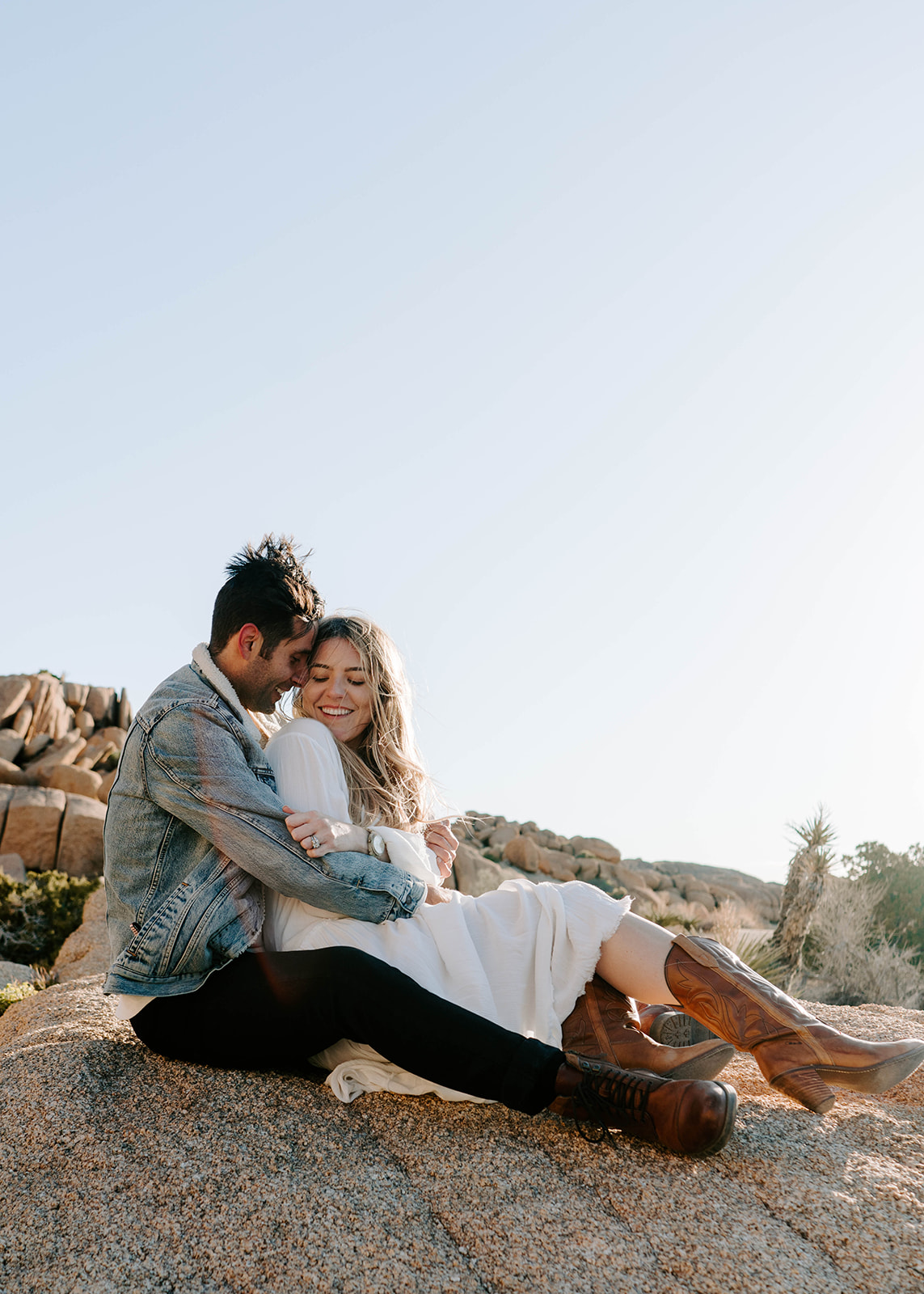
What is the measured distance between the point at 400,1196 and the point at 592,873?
15.5 metres

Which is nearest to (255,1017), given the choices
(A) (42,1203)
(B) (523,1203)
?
(A) (42,1203)

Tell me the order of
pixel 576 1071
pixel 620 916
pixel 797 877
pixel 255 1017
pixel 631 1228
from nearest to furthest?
pixel 631 1228
pixel 576 1071
pixel 255 1017
pixel 620 916
pixel 797 877

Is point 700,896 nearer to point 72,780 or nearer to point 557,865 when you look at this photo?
point 557,865

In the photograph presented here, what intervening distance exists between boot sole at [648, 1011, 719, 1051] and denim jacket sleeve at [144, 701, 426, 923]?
1213 mm

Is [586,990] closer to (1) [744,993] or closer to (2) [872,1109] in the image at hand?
(1) [744,993]

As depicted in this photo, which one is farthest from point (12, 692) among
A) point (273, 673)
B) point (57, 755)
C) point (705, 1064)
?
point (705, 1064)

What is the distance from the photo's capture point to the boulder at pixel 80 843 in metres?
12.7

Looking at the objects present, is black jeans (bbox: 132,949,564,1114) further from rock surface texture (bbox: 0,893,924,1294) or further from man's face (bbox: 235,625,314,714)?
man's face (bbox: 235,625,314,714)

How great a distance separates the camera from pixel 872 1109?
3.86 metres

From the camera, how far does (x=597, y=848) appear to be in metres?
20.8

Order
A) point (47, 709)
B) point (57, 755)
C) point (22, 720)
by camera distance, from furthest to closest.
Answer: point (47, 709) < point (22, 720) < point (57, 755)

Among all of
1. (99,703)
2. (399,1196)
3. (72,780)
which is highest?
(399,1196)

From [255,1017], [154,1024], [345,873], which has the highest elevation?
[345,873]

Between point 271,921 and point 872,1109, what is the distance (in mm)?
2539
